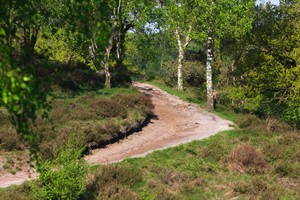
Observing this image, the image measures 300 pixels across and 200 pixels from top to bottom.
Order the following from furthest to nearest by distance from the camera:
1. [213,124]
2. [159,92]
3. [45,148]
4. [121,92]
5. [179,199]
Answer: [159,92]
[121,92]
[213,124]
[45,148]
[179,199]

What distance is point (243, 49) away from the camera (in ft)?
95.0

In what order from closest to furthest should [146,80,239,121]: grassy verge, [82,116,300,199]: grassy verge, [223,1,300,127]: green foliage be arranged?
[82,116,300,199]: grassy verge, [223,1,300,127]: green foliage, [146,80,239,121]: grassy verge

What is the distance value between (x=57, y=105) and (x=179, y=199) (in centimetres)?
1109

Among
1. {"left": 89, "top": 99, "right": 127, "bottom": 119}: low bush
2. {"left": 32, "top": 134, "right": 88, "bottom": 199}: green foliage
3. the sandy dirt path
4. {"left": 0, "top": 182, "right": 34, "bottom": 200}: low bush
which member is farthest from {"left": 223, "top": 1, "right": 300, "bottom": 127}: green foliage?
{"left": 0, "top": 182, "right": 34, "bottom": 200}: low bush

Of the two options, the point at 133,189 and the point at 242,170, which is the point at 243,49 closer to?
the point at 242,170

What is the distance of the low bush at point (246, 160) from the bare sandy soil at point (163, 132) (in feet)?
11.5

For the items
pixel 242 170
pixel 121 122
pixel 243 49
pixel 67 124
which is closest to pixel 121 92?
pixel 121 122

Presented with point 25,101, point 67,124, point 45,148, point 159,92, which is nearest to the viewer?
point 25,101

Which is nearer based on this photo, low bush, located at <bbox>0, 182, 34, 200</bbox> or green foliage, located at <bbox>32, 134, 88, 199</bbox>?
green foliage, located at <bbox>32, 134, 88, 199</bbox>

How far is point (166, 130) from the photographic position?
24375 mm

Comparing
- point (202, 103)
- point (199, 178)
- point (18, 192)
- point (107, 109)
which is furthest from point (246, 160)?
point (202, 103)

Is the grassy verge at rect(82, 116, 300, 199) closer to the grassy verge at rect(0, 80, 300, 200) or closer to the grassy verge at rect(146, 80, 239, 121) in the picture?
the grassy verge at rect(0, 80, 300, 200)

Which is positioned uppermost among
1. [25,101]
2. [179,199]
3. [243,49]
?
[243,49]

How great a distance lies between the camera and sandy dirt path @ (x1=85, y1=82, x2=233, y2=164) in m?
19.4
